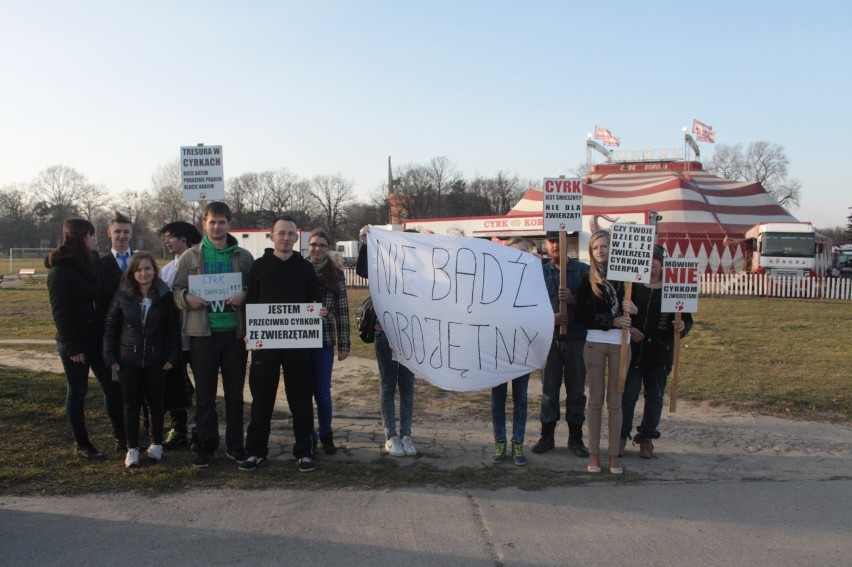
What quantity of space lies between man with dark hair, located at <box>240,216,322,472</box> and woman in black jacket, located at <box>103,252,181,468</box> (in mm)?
783

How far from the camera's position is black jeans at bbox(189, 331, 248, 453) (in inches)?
212

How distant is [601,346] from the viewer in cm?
549

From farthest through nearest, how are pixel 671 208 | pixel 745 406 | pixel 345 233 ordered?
pixel 345 233 < pixel 671 208 < pixel 745 406

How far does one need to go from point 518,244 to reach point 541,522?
8.54 ft

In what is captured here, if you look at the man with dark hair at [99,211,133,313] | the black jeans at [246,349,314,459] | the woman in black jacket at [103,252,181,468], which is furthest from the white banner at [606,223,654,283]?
the man with dark hair at [99,211,133,313]

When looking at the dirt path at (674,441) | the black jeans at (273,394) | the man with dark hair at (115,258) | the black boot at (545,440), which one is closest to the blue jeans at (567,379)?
the black boot at (545,440)

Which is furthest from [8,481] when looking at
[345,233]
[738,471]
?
[345,233]

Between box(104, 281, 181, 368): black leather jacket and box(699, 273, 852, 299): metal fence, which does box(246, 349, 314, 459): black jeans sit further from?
box(699, 273, 852, 299): metal fence

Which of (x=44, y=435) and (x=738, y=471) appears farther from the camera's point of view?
(x=44, y=435)

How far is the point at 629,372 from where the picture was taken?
5.93 m

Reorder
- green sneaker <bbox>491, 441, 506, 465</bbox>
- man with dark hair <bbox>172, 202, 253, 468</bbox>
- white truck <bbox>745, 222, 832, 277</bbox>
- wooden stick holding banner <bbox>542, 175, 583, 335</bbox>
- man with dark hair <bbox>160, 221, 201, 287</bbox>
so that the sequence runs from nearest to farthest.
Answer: man with dark hair <bbox>172, 202, 253, 468</bbox>
green sneaker <bbox>491, 441, 506, 465</bbox>
wooden stick holding banner <bbox>542, 175, 583, 335</bbox>
man with dark hair <bbox>160, 221, 201, 287</bbox>
white truck <bbox>745, 222, 832, 277</bbox>

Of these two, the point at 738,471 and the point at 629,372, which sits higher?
the point at 629,372

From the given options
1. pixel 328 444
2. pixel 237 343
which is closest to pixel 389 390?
pixel 328 444

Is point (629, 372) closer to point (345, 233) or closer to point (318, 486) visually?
point (318, 486)
